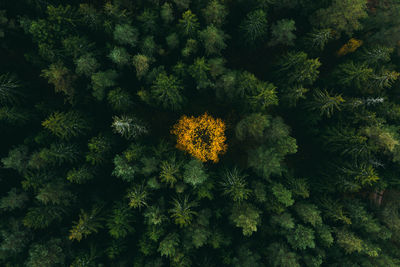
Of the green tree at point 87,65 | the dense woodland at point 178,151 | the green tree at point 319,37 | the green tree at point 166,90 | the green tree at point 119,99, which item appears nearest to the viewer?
the green tree at point 87,65

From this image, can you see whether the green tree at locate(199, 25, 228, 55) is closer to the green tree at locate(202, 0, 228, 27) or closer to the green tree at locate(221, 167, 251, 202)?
the green tree at locate(202, 0, 228, 27)

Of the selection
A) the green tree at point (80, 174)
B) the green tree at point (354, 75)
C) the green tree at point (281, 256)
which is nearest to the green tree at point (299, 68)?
the green tree at point (354, 75)

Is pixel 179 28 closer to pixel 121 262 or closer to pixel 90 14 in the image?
pixel 90 14

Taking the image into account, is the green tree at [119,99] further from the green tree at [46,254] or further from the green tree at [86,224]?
the green tree at [46,254]

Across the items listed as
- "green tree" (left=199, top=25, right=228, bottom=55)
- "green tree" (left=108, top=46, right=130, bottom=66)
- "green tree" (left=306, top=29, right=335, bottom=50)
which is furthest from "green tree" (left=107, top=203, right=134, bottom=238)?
"green tree" (left=306, top=29, right=335, bottom=50)

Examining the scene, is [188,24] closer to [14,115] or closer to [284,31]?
[284,31]

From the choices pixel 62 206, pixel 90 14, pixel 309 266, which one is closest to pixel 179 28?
pixel 90 14
